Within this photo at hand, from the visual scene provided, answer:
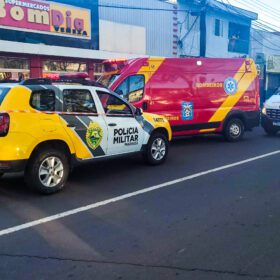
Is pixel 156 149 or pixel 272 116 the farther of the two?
pixel 272 116

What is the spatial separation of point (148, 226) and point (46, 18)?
13.3 meters

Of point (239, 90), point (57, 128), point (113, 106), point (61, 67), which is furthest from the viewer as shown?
point (61, 67)

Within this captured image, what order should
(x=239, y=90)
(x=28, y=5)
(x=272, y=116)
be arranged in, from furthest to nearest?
(x=28, y=5) → (x=272, y=116) → (x=239, y=90)

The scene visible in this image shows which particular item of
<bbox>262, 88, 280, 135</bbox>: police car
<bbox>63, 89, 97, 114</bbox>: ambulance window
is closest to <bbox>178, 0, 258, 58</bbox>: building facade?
<bbox>262, 88, 280, 135</bbox>: police car

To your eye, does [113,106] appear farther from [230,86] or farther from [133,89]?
[230,86]

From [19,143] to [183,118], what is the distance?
5916mm

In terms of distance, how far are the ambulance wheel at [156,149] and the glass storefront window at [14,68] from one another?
8.99 m

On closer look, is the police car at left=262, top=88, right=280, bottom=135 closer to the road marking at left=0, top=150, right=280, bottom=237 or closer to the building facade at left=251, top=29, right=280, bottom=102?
the road marking at left=0, top=150, right=280, bottom=237

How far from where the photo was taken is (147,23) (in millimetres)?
19844

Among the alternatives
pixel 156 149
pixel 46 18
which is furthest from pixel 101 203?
pixel 46 18

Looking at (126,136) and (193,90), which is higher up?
(193,90)

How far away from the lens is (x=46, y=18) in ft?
51.5

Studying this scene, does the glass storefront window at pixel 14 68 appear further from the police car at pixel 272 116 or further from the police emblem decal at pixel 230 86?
the police car at pixel 272 116

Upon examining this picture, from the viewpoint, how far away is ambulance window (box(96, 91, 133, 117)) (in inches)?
275
